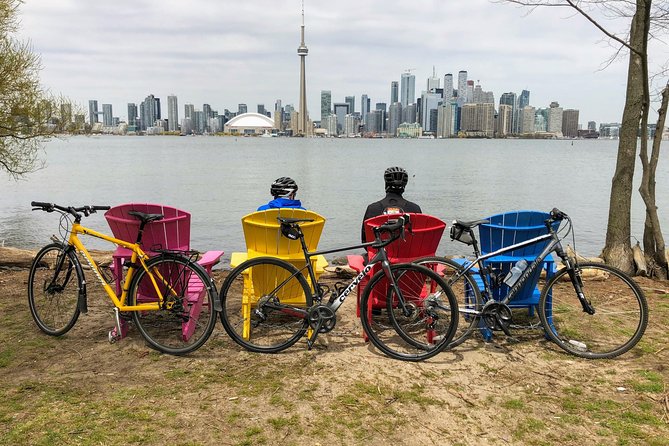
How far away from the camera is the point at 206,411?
391 centimetres

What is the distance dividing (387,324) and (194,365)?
217 cm

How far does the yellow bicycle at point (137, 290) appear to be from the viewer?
16.1ft

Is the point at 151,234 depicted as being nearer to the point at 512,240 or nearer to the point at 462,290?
the point at 462,290

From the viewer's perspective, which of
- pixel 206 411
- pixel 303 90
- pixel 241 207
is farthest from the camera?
pixel 303 90

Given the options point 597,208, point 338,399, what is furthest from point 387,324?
point 597,208

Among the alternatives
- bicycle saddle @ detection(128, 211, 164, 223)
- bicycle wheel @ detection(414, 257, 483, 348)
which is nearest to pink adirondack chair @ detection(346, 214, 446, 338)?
bicycle wheel @ detection(414, 257, 483, 348)

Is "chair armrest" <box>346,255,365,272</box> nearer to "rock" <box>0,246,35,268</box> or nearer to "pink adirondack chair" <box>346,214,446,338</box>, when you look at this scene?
"pink adirondack chair" <box>346,214,446,338</box>

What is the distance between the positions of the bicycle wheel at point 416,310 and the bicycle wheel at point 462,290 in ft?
0.51

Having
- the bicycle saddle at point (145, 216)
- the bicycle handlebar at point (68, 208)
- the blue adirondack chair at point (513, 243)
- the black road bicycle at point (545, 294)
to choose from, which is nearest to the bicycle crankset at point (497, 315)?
the black road bicycle at point (545, 294)

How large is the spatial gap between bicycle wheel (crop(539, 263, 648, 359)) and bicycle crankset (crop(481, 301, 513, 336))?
0.34 m

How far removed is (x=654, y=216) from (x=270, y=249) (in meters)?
6.64

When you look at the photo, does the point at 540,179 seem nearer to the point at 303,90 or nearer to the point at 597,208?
the point at 597,208

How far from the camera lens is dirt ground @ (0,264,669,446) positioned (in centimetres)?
362

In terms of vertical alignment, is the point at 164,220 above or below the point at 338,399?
above
